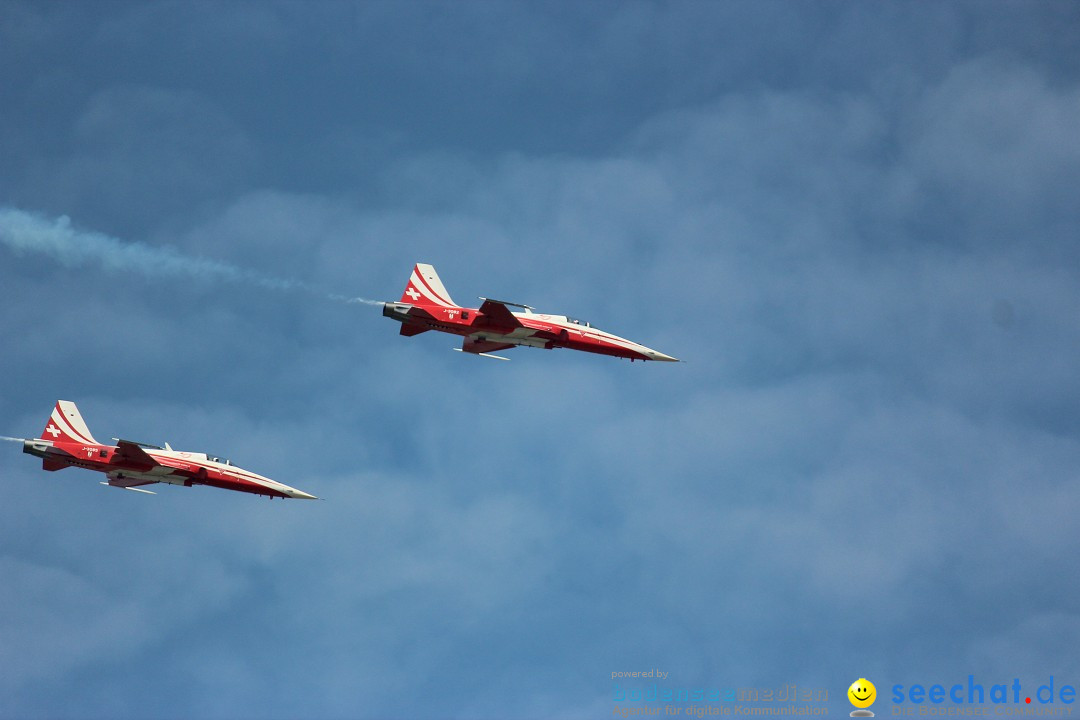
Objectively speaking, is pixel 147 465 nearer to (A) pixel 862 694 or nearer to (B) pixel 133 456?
(B) pixel 133 456

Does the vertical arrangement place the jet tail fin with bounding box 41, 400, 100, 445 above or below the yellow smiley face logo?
above

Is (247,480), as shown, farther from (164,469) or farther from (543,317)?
(543,317)

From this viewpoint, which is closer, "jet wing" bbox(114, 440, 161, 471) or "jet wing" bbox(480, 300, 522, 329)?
"jet wing" bbox(480, 300, 522, 329)

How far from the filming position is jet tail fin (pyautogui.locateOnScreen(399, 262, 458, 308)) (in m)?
119

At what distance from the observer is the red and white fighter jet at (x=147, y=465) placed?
121125mm

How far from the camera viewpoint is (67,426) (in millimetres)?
123562

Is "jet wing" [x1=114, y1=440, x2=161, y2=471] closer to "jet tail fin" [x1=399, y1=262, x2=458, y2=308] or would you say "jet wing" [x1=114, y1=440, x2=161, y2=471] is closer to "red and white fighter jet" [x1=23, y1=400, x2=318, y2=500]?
"red and white fighter jet" [x1=23, y1=400, x2=318, y2=500]

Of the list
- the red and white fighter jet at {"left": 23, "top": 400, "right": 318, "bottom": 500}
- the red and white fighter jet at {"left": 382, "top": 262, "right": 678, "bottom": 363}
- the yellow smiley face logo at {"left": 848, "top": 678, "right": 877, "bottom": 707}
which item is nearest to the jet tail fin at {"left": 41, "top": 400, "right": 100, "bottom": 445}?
the red and white fighter jet at {"left": 23, "top": 400, "right": 318, "bottom": 500}

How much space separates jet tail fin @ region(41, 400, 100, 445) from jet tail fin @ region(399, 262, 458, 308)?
2610cm

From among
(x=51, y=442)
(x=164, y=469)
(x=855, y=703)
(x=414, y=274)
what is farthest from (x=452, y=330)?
(x=855, y=703)

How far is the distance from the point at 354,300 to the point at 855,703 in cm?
4469

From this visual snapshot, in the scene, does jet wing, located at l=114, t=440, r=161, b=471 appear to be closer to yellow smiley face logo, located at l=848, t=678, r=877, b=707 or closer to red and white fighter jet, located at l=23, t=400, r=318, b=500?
red and white fighter jet, located at l=23, t=400, r=318, b=500

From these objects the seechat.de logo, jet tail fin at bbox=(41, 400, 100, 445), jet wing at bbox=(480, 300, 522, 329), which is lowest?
the seechat.de logo

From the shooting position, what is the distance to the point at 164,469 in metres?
121
